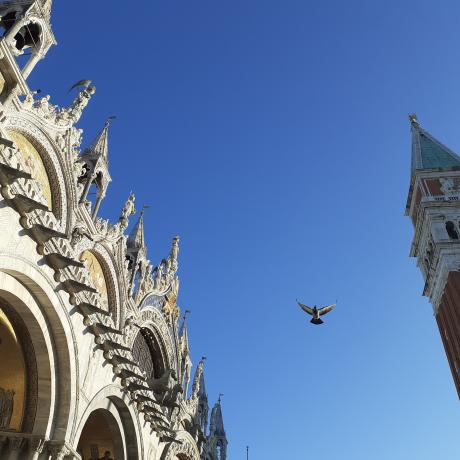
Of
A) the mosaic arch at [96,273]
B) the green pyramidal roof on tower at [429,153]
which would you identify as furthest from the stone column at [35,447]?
the green pyramidal roof on tower at [429,153]

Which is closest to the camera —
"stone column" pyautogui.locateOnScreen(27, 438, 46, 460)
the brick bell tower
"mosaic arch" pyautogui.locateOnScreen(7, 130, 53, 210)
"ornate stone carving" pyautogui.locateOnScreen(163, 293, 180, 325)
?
"stone column" pyautogui.locateOnScreen(27, 438, 46, 460)

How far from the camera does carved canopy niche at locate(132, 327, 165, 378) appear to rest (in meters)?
22.5

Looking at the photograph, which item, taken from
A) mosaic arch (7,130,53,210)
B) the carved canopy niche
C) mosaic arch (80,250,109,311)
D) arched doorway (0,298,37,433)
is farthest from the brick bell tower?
arched doorway (0,298,37,433)

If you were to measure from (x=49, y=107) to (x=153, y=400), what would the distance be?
1124 centimetres

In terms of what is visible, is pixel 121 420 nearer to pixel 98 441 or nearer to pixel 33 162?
pixel 98 441

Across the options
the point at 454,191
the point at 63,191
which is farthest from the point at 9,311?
the point at 454,191

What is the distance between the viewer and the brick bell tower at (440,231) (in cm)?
3888

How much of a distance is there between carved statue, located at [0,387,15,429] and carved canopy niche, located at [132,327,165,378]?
7.94m

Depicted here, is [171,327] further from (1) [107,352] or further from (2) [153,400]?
(1) [107,352]

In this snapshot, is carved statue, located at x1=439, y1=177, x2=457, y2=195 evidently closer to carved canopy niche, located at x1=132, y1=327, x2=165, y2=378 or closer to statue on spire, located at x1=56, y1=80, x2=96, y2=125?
carved canopy niche, located at x1=132, y1=327, x2=165, y2=378

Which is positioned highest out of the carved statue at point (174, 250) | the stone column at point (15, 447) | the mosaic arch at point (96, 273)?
the carved statue at point (174, 250)

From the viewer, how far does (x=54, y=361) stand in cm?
1416

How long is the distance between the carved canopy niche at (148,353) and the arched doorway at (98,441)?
3606 mm

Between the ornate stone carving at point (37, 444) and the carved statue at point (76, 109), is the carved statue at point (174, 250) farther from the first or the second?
the ornate stone carving at point (37, 444)
